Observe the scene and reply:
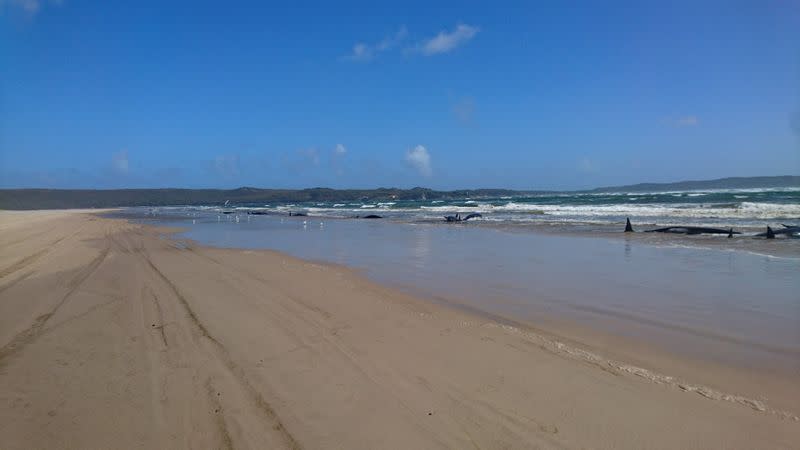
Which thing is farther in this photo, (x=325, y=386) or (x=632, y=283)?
(x=632, y=283)

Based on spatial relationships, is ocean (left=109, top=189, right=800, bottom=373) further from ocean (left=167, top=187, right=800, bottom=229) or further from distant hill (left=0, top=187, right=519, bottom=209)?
distant hill (left=0, top=187, right=519, bottom=209)

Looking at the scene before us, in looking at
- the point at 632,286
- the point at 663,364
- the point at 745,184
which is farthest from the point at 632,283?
the point at 745,184

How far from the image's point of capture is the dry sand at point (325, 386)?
123 inches

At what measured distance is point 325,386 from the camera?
3.90 m

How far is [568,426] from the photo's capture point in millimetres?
3197

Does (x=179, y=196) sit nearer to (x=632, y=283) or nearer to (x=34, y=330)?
(x=34, y=330)

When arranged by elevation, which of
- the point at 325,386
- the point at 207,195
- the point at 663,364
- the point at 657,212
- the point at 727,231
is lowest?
the point at 657,212

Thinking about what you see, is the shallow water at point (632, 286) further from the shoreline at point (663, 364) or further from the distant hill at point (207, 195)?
the distant hill at point (207, 195)

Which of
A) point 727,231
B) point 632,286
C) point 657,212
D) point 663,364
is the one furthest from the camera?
point 657,212

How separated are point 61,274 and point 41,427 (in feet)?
25.8

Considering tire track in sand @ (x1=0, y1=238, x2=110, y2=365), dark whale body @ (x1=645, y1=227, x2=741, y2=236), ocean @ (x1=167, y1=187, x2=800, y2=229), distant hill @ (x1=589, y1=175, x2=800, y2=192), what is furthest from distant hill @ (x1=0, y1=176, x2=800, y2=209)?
tire track in sand @ (x1=0, y1=238, x2=110, y2=365)

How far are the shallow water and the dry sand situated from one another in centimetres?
128

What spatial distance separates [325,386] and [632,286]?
21.5ft

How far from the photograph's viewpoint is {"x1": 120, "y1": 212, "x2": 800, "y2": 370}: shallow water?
5.45 m
